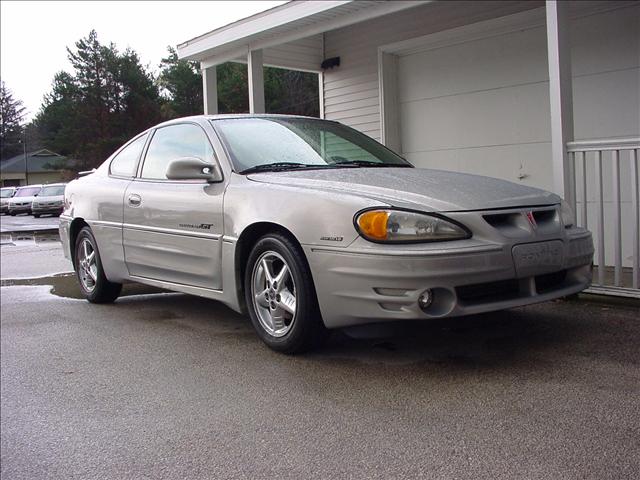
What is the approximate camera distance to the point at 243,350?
4.68m

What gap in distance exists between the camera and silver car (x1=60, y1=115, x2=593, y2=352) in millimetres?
3793

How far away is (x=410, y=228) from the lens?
380 centimetres

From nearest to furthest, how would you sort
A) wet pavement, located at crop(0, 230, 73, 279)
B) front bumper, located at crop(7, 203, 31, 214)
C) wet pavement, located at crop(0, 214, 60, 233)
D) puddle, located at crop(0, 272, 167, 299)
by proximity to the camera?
1. puddle, located at crop(0, 272, 167, 299)
2. wet pavement, located at crop(0, 230, 73, 279)
3. wet pavement, located at crop(0, 214, 60, 233)
4. front bumper, located at crop(7, 203, 31, 214)

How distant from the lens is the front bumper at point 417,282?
12.2 feet

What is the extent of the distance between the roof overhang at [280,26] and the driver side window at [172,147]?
3.26 m

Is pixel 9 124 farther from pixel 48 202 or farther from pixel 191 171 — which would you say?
pixel 191 171

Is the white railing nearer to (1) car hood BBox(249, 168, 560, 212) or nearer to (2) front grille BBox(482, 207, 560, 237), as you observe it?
(1) car hood BBox(249, 168, 560, 212)

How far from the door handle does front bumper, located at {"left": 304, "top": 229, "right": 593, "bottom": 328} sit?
6.98 ft

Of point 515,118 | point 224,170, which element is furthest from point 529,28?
point 224,170

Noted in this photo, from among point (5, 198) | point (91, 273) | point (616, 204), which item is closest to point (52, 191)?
point (5, 198)

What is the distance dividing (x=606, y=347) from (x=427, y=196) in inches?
58.5

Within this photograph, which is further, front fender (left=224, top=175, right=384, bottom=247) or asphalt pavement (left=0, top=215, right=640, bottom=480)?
front fender (left=224, top=175, right=384, bottom=247)

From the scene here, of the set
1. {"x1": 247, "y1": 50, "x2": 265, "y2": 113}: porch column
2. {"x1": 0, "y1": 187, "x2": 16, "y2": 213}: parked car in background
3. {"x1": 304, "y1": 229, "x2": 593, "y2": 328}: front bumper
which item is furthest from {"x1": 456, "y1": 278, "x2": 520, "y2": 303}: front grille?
{"x1": 0, "y1": 187, "x2": 16, "y2": 213}: parked car in background

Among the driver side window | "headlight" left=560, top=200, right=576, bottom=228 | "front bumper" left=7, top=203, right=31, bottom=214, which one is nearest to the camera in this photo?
"headlight" left=560, top=200, right=576, bottom=228
